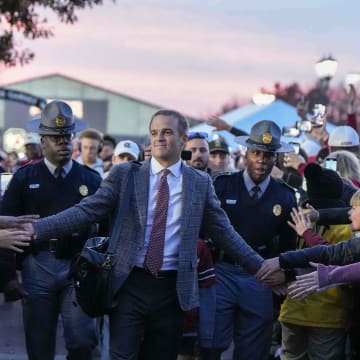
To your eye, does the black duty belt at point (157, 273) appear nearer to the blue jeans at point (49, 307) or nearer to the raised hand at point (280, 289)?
the raised hand at point (280, 289)

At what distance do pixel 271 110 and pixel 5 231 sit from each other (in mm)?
19781

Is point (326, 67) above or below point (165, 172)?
above

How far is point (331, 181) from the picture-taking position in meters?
7.76

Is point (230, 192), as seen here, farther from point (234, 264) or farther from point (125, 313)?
point (125, 313)

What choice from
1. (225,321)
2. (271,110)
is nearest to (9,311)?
(225,321)

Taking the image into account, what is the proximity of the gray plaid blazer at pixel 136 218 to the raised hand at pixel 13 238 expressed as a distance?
12cm

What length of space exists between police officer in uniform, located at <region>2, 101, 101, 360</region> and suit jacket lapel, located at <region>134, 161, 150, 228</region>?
1.30 m

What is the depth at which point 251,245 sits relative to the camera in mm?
7617

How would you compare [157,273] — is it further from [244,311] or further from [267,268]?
[244,311]

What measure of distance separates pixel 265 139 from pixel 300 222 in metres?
0.80

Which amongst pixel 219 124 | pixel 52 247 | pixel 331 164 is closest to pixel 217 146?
pixel 219 124

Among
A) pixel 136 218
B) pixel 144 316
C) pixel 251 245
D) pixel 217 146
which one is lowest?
pixel 144 316

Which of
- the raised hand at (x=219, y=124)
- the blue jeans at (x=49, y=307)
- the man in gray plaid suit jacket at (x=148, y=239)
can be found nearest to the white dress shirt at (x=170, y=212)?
the man in gray plaid suit jacket at (x=148, y=239)

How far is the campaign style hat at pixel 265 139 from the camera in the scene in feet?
25.7
